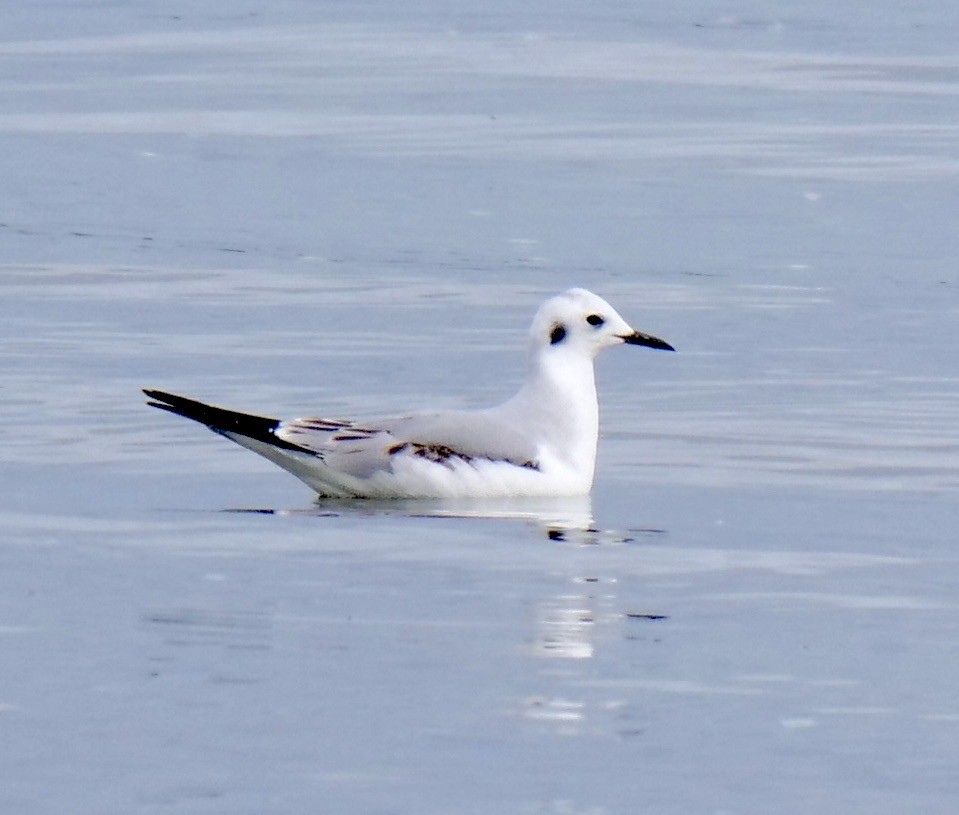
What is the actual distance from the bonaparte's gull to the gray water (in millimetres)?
133

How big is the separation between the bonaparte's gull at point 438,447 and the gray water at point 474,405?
133 millimetres

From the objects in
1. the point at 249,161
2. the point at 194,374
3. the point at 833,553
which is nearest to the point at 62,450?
the point at 194,374

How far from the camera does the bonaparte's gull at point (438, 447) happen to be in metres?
9.91

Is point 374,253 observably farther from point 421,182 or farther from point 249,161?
point 249,161

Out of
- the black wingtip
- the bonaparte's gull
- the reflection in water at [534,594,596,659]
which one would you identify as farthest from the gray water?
the black wingtip

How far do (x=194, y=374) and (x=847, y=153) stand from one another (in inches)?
326

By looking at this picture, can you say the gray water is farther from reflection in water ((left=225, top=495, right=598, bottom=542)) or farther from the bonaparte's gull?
the bonaparte's gull

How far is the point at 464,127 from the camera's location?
20812mm

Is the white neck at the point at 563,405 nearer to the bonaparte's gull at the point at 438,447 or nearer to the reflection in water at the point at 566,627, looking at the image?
the bonaparte's gull at the point at 438,447

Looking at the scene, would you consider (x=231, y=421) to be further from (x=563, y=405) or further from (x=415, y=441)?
(x=563, y=405)

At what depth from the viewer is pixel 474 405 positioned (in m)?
11.8

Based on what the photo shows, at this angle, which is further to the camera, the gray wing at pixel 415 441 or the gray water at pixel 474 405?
the gray wing at pixel 415 441

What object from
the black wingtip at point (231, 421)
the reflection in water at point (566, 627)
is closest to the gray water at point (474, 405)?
the reflection in water at point (566, 627)

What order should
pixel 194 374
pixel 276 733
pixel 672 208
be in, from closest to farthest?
pixel 276 733 → pixel 194 374 → pixel 672 208
